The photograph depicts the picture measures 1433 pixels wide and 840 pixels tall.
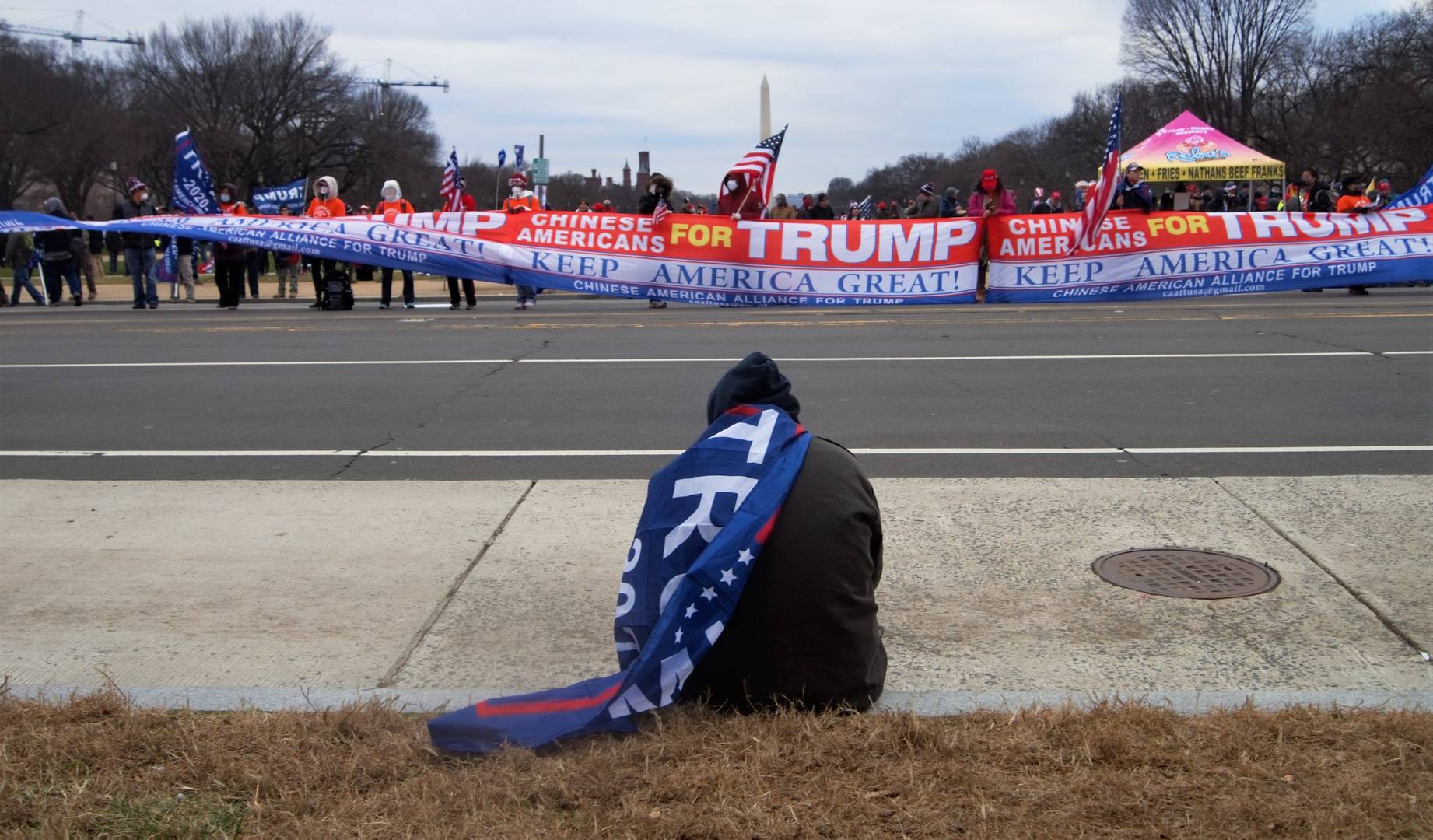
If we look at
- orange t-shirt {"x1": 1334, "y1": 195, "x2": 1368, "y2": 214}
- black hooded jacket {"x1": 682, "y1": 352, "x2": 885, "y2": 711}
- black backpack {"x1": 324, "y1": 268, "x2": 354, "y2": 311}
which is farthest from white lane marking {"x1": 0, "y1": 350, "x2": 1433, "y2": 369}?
orange t-shirt {"x1": 1334, "y1": 195, "x2": 1368, "y2": 214}

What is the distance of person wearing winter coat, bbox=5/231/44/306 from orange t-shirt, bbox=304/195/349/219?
5329mm

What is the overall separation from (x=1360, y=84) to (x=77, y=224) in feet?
183

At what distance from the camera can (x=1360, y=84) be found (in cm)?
5738

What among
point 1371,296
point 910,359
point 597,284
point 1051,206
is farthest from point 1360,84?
point 910,359

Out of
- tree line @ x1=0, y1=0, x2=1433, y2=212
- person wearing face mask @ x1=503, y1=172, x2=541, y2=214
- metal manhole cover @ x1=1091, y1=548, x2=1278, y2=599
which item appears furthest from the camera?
tree line @ x1=0, y1=0, x2=1433, y2=212

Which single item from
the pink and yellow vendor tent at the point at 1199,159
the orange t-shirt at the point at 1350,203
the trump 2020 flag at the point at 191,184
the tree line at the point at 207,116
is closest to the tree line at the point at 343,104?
the tree line at the point at 207,116

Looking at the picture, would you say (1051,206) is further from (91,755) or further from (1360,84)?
(1360,84)

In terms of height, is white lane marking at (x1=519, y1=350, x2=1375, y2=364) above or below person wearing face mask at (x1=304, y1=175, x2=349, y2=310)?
below

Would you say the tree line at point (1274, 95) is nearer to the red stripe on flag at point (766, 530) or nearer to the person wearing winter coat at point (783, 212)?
the person wearing winter coat at point (783, 212)

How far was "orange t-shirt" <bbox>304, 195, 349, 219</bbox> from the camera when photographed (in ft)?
65.4

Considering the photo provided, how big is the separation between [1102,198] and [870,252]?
339 centimetres

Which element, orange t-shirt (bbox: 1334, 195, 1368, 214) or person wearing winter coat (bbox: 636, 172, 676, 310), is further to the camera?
orange t-shirt (bbox: 1334, 195, 1368, 214)

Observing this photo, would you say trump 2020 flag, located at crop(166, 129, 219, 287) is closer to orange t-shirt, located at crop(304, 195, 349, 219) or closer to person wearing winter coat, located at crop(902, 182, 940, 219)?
orange t-shirt, located at crop(304, 195, 349, 219)

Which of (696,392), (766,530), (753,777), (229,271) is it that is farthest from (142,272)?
(753,777)
